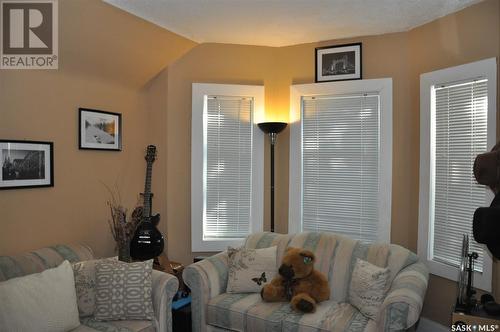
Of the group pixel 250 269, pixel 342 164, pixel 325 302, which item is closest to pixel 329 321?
pixel 325 302

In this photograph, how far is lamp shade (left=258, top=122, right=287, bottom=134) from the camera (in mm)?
3615

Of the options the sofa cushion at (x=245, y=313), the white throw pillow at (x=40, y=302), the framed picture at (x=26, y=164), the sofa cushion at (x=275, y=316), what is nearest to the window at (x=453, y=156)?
the sofa cushion at (x=275, y=316)

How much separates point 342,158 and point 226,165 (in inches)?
46.6

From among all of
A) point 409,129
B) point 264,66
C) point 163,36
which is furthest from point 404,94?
point 163,36

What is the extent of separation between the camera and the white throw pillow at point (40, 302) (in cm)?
205

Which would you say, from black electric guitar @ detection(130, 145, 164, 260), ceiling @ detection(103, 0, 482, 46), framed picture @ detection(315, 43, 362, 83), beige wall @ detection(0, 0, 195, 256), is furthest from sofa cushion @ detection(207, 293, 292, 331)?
ceiling @ detection(103, 0, 482, 46)

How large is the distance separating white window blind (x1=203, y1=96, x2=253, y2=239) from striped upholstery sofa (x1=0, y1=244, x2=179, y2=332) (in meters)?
1.22

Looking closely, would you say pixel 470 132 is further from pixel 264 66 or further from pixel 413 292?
pixel 264 66

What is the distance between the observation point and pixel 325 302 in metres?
2.82

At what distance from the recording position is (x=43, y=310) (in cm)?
216

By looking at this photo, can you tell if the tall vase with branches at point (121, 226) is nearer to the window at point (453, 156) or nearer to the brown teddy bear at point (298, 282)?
the brown teddy bear at point (298, 282)

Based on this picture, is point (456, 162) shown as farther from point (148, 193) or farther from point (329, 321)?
point (148, 193)

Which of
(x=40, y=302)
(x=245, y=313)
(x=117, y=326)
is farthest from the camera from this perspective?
(x=245, y=313)

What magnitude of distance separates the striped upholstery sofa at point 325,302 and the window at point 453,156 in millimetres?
417
